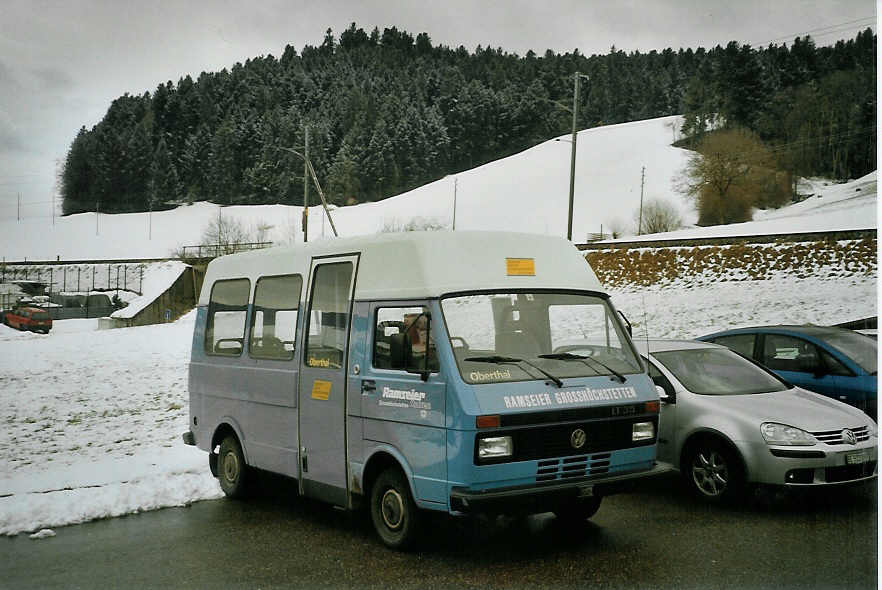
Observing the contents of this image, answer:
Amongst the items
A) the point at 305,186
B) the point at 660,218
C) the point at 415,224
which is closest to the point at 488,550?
the point at 415,224

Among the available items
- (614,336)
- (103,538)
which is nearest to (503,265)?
(614,336)

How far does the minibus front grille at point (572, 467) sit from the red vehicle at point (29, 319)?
485 cm

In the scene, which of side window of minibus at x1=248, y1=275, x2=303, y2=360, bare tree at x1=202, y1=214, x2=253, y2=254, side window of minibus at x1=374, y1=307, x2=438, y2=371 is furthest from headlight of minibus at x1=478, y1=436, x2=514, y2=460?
bare tree at x1=202, y1=214, x2=253, y2=254

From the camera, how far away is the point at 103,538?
5.91 m

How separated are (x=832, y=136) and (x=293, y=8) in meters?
6.36

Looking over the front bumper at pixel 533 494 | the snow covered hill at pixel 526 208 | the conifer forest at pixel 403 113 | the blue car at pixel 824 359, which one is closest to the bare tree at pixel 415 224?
the snow covered hill at pixel 526 208

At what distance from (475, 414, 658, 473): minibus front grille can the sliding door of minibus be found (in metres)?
1.46

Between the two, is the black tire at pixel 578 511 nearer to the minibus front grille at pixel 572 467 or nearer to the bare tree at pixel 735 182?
the minibus front grille at pixel 572 467

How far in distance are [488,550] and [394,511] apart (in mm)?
722

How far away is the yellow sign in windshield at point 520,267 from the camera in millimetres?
5637

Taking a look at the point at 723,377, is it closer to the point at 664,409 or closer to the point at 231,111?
the point at 664,409

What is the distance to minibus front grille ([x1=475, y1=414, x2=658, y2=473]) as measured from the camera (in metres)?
4.94

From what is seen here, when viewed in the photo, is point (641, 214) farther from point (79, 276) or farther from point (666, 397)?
point (79, 276)

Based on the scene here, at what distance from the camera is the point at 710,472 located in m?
6.60
